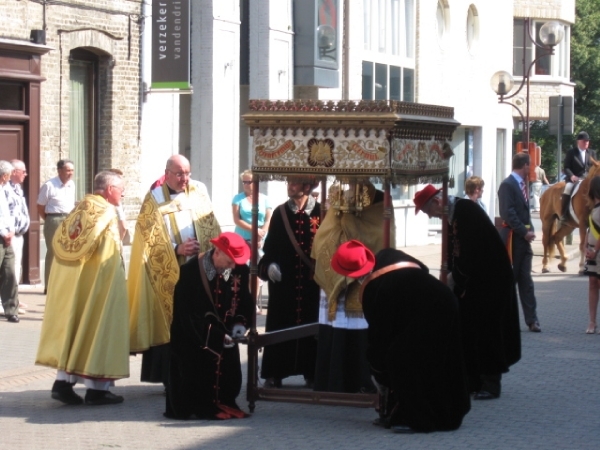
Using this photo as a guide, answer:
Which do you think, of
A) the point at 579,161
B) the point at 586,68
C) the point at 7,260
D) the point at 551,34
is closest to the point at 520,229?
the point at 7,260

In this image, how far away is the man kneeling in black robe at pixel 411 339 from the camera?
869 centimetres

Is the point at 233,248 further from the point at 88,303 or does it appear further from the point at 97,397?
the point at 97,397

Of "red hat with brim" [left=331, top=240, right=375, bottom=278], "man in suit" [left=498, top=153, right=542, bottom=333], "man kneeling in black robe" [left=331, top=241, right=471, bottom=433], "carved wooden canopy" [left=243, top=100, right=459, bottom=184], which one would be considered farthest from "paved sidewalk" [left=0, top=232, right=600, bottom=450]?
"man in suit" [left=498, top=153, right=542, bottom=333]

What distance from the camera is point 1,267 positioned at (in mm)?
14695

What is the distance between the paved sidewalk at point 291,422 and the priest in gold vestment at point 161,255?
495 mm

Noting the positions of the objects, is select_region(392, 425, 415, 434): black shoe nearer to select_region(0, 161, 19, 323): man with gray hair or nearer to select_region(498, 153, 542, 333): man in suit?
select_region(498, 153, 542, 333): man in suit

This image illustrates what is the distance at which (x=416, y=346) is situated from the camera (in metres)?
8.77

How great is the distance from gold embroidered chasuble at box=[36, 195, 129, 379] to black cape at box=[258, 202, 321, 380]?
145cm

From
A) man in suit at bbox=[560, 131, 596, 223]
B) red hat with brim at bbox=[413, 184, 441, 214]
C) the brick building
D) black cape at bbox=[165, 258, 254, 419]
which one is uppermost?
the brick building

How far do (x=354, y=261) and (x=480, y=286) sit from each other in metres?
2.07

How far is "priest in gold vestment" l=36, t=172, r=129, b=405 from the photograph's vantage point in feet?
32.0

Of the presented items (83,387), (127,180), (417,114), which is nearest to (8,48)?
(127,180)

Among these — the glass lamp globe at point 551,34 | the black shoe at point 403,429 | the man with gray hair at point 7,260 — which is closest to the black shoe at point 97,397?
the black shoe at point 403,429

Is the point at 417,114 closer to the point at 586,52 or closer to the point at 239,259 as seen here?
the point at 239,259
